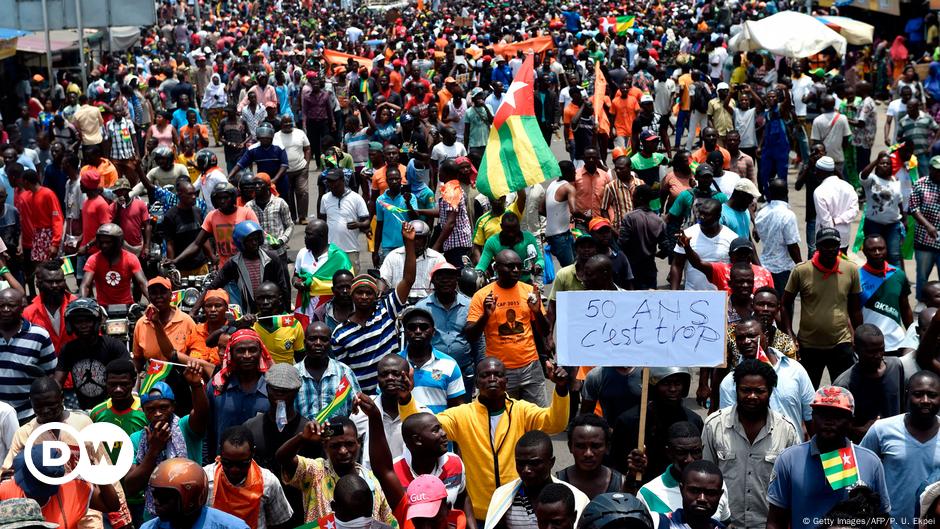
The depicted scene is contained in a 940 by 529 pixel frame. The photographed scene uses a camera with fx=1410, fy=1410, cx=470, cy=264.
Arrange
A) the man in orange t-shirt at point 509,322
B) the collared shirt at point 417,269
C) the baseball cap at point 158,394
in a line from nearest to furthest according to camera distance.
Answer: the baseball cap at point 158,394, the man in orange t-shirt at point 509,322, the collared shirt at point 417,269

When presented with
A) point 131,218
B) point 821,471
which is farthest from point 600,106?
point 821,471

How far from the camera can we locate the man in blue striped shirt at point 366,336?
7941mm

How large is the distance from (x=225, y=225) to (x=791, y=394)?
5.16m

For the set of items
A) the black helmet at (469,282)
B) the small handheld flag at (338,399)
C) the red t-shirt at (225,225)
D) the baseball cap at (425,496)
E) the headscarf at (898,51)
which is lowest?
the headscarf at (898,51)

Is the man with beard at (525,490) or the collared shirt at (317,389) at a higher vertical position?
the man with beard at (525,490)

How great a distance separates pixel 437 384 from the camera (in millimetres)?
7375

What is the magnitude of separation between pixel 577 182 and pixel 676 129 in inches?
372

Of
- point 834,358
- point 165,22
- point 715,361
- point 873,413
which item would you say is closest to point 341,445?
point 715,361

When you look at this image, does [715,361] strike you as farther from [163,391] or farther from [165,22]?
[165,22]

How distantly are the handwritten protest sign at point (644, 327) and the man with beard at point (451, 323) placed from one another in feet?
6.18

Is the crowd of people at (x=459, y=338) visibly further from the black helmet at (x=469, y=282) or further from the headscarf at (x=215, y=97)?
the headscarf at (x=215, y=97)

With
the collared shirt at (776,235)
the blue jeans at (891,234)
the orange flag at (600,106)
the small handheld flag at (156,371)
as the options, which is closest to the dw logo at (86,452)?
the small handheld flag at (156,371)

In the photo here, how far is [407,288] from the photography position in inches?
361

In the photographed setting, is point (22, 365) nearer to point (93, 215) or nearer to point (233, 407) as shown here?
point (233, 407)
